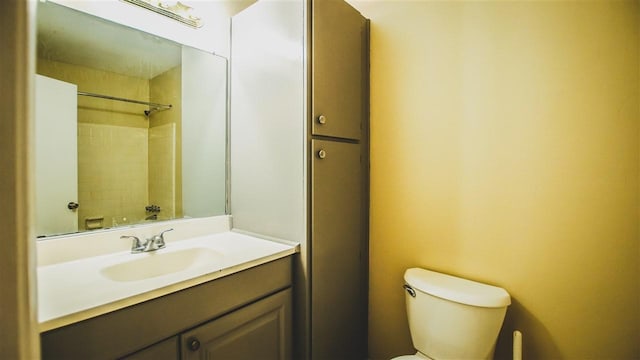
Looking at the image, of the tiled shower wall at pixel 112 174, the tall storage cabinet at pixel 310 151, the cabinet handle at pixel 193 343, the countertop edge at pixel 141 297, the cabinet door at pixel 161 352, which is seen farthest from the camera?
the tall storage cabinet at pixel 310 151

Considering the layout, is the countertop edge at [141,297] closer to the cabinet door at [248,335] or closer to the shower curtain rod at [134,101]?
the cabinet door at [248,335]

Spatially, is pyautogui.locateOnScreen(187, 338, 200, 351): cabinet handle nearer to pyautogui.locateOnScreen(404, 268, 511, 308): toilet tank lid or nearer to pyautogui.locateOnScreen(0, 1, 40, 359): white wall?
pyautogui.locateOnScreen(0, 1, 40, 359): white wall

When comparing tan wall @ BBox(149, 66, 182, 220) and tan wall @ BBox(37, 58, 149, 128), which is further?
tan wall @ BBox(149, 66, 182, 220)

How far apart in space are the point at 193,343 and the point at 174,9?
1.38 meters

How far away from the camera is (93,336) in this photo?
0.69 meters

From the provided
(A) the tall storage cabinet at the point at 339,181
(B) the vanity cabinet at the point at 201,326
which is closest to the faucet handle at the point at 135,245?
(B) the vanity cabinet at the point at 201,326

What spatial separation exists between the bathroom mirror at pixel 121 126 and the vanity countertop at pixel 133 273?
17 centimetres

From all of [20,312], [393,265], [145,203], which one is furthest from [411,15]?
[20,312]

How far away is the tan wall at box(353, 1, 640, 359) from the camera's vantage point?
0.99m

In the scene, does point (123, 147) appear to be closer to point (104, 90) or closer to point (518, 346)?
point (104, 90)

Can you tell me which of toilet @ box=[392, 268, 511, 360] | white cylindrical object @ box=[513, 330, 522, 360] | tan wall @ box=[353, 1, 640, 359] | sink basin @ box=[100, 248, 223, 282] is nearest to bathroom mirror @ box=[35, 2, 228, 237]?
sink basin @ box=[100, 248, 223, 282]

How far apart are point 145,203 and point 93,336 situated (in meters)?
0.68

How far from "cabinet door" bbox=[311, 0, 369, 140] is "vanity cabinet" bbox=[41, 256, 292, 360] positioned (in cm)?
66

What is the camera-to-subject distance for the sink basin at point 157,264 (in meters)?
1.03
